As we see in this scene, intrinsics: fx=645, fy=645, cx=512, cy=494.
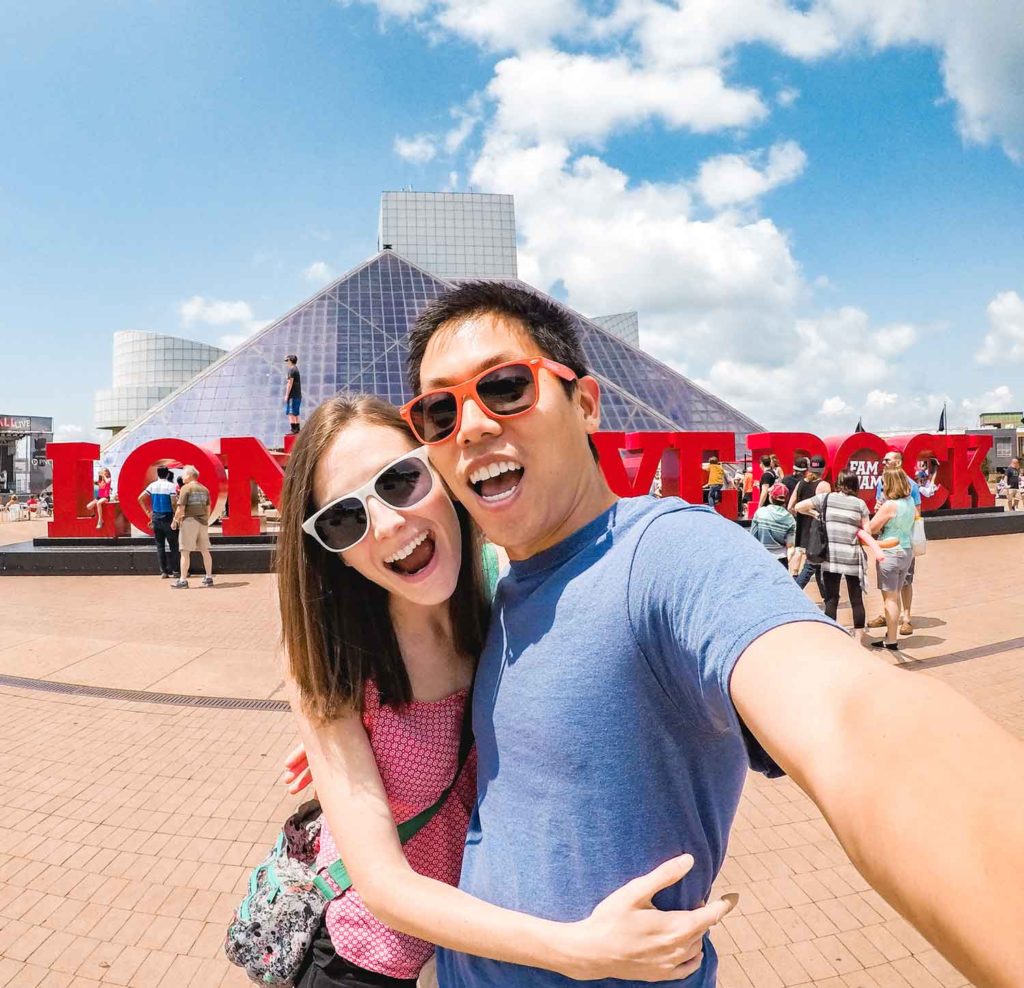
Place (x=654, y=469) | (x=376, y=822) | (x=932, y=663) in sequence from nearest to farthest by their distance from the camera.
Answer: (x=376, y=822)
(x=932, y=663)
(x=654, y=469)

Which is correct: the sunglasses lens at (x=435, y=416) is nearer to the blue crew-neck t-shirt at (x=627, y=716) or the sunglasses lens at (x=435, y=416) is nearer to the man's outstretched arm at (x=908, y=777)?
the blue crew-neck t-shirt at (x=627, y=716)

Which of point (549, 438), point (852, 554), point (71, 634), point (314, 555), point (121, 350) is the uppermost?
point (121, 350)

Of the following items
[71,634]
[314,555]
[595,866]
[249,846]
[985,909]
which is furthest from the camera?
[71,634]

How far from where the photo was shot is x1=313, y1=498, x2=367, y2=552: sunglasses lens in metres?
1.32

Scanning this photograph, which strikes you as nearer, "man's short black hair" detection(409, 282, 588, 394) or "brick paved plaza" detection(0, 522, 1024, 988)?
"man's short black hair" detection(409, 282, 588, 394)

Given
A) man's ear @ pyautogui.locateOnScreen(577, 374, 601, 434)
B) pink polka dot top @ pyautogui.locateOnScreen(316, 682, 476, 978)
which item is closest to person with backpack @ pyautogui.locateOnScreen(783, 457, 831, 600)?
man's ear @ pyautogui.locateOnScreen(577, 374, 601, 434)

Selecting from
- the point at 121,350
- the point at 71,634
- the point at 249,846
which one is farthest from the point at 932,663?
the point at 121,350

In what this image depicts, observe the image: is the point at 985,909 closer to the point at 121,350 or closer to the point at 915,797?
the point at 915,797

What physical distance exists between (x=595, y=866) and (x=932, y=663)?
617cm

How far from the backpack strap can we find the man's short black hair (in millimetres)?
700

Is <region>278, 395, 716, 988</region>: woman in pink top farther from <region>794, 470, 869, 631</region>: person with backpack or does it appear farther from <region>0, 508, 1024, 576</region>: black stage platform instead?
<region>0, 508, 1024, 576</region>: black stage platform

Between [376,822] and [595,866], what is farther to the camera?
[376,822]

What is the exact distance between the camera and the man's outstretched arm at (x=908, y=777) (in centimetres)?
52

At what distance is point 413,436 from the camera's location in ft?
4.96
